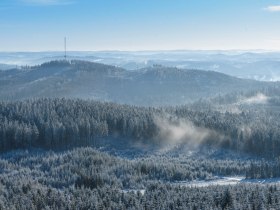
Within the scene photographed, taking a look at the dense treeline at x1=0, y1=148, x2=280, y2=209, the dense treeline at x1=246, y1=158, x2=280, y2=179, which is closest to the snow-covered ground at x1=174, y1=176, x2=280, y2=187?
the dense treeline at x1=246, y1=158, x2=280, y2=179

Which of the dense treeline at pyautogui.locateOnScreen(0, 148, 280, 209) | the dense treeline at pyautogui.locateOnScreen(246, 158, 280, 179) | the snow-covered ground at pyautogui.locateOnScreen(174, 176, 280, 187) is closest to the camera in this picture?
the dense treeline at pyautogui.locateOnScreen(0, 148, 280, 209)

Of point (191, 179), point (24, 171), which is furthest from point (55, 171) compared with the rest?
point (191, 179)

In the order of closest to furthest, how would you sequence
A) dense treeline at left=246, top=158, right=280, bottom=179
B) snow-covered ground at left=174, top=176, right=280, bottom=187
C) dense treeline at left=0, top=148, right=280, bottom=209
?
dense treeline at left=0, top=148, right=280, bottom=209, snow-covered ground at left=174, top=176, right=280, bottom=187, dense treeline at left=246, top=158, right=280, bottom=179

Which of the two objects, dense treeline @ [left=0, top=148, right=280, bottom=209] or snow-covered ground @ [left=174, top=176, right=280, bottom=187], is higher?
dense treeline @ [left=0, top=148, right=280, bottom=209]

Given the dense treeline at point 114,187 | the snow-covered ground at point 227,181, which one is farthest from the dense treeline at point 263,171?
the dense treeline at point 114,187

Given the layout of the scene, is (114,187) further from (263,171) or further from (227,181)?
(263,171)

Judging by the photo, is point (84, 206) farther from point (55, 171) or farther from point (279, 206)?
point (55, 171)

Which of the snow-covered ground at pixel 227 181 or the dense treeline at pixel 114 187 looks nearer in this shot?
the dense treeline at pixel 114 187

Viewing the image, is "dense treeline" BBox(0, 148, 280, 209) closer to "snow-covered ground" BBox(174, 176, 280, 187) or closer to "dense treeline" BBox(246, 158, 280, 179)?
"snow-covered ground" BBox(174, 176, 280, 187)

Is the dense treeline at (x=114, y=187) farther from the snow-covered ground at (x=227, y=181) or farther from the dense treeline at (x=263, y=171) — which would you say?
the dense treeline at (x=263, y=171)

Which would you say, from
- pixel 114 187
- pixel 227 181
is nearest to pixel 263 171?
pixel 227 181

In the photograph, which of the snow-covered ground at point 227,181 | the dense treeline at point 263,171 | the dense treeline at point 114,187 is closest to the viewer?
the dense treeline at point 114,187
